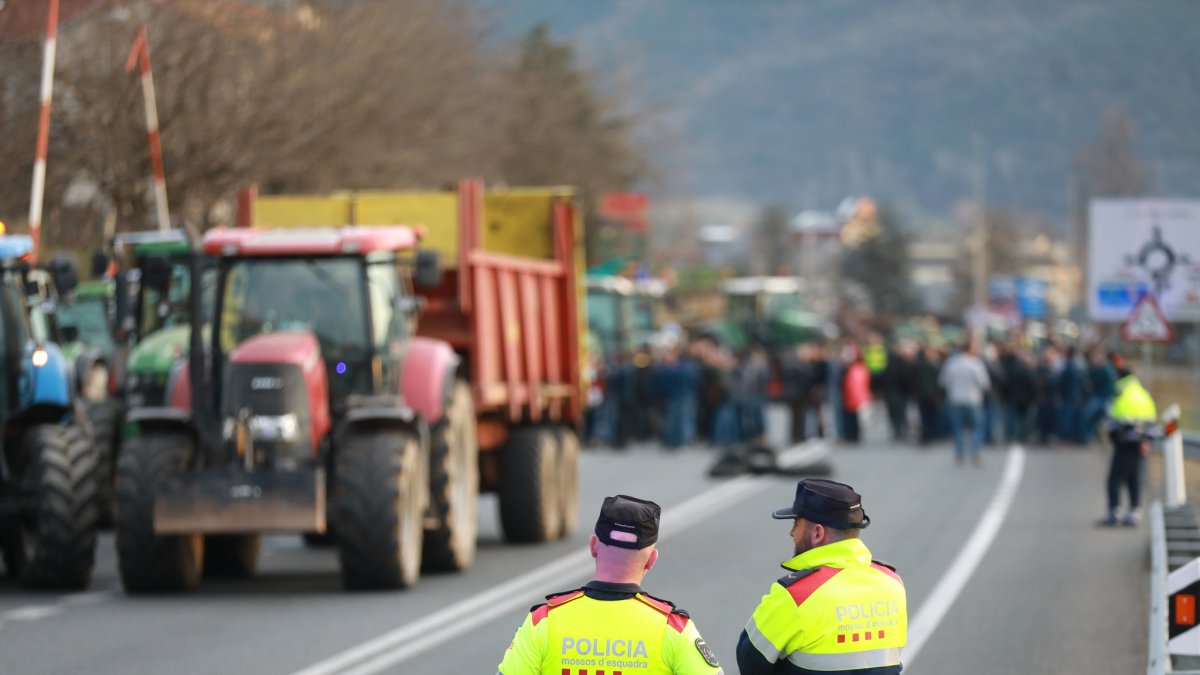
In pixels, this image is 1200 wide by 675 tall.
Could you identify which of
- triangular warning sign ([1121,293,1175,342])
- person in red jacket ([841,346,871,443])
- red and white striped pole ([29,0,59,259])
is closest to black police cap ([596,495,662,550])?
red and white striped pole ([29,0,59,259])

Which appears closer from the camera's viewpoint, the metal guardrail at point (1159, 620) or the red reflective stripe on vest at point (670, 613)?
the red reflective stripe on vest at point (670, 613)

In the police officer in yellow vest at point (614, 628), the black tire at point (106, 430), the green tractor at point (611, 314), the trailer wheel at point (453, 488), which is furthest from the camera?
the green tractor at point (611, 314)

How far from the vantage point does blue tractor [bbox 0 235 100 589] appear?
Result: 15078 mm

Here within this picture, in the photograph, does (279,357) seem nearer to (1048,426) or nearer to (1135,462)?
(1135,462)

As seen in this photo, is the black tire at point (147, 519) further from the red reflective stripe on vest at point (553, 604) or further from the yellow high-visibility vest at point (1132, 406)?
the red reflective stripe on vest at point (553, 604)

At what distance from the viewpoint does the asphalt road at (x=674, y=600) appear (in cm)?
1228

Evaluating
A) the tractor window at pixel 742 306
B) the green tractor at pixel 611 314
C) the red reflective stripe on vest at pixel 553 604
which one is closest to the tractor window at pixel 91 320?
the red reflective stripe on vest at pixel 553 604

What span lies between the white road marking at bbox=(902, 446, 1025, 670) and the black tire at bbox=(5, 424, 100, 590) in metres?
5.83

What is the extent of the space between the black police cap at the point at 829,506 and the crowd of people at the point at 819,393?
28.3m

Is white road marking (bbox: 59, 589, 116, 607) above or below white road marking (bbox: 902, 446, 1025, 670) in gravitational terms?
above

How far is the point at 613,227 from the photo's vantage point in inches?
2584

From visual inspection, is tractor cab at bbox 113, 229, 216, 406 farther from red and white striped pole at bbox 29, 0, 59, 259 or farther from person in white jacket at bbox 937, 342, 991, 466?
person in white jacket at bbox 937, 342, 991, 466

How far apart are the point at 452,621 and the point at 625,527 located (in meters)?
8.47

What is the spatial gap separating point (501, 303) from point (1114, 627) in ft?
22.8
